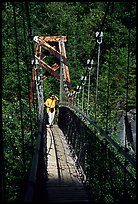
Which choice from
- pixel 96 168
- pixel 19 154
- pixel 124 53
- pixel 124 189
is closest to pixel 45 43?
pixel 124 53

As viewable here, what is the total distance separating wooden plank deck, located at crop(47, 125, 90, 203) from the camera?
468 cm

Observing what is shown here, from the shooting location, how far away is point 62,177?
5.91m

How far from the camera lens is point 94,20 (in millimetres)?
22859

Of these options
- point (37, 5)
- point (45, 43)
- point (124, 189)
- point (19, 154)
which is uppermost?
point (37, 5)

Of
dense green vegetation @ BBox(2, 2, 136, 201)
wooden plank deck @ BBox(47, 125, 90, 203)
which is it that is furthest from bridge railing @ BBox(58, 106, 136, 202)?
dense green vegetation @ BBox(2, 2, 136, 201)

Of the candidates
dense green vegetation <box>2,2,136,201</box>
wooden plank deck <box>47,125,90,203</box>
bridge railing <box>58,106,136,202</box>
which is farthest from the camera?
dense green vegetation <box>2,2,136,201</box>

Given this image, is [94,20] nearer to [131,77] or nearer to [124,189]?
[131,77]

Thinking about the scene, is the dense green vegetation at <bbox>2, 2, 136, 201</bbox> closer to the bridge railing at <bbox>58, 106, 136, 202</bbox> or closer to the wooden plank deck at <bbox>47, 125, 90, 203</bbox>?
the wooden plank deck at <bbox>47, 125, 90, 203</bbox>

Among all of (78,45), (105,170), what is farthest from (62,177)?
(78,45)

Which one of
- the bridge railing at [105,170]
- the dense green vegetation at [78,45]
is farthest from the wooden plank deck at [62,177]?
the dense green vegetation at [78,45]

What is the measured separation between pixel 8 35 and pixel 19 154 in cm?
1350

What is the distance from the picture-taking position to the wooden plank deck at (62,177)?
4676 millimetres

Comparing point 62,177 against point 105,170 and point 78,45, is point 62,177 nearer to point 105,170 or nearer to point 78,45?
point 105,170

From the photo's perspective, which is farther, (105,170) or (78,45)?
(78,45)
